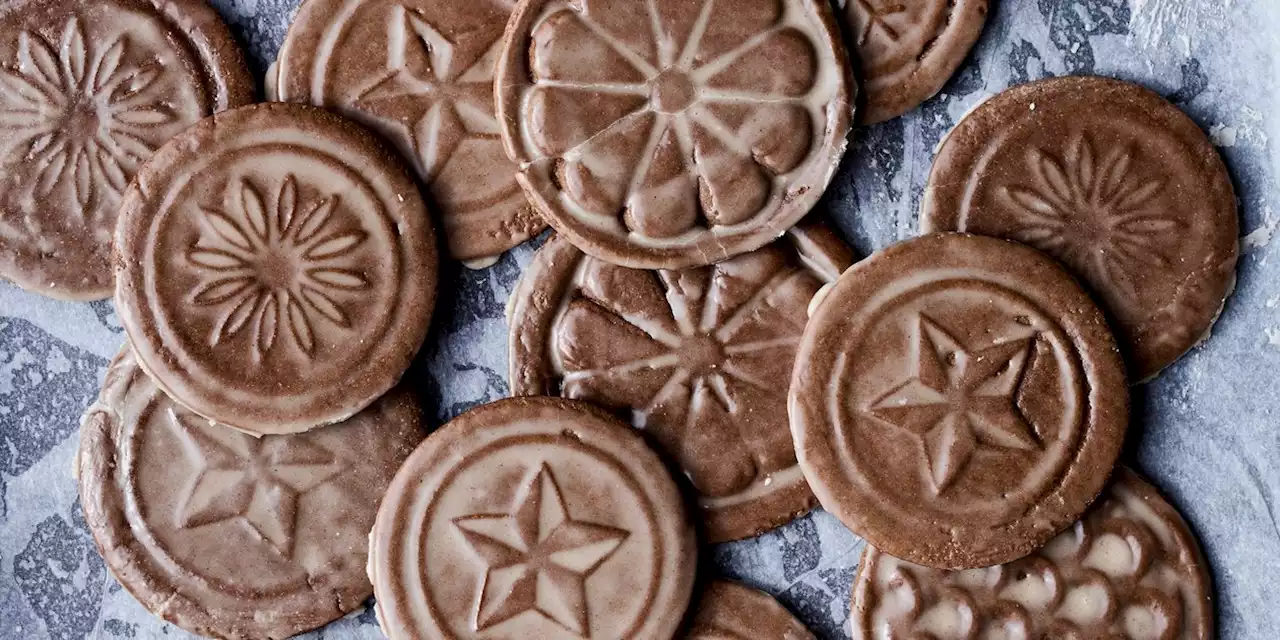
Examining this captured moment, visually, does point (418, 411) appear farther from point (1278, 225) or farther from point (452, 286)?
point (1278, 225)

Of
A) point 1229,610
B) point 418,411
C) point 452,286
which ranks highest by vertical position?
point 452,286

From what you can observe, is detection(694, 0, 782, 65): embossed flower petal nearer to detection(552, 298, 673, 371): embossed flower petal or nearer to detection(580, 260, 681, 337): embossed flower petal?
detection(580, 260, 681, 337): embossed flower petal

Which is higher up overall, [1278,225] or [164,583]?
[1278,225]

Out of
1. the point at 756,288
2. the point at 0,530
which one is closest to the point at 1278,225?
the point at 756,288

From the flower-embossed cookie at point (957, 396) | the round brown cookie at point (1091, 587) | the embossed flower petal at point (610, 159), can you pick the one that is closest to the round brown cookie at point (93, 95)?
the embossed flower petal at point (610, 159)

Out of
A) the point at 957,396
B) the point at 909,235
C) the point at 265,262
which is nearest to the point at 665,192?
the point at 909,235

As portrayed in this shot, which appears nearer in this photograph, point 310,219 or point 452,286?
point 310,219
